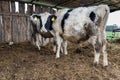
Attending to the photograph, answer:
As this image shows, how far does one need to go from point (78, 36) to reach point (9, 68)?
1.89 m

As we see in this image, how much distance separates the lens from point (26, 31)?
795 centimetres

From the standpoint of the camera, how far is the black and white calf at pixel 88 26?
446cm

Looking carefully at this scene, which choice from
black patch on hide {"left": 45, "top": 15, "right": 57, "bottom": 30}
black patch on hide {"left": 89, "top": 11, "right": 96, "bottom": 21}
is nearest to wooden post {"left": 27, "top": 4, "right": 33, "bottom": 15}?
black patch on hide {"left": 45, "top": 15, "right": 57, "bottom": 30}

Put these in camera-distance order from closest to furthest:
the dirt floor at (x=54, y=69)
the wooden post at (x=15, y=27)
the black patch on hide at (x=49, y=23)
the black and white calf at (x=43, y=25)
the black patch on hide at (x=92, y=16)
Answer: the dirt floor at (x=54, y=69)
the black patch on hide at (x=92, y=16)
the black patch on hide at (x=49, y=23)
the black and white calf at (x=43, y=25)
the wooden post at (x=15, y=27)

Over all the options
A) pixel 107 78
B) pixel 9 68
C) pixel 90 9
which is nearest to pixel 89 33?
pixel 90 9

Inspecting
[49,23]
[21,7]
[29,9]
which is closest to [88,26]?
[49,23]

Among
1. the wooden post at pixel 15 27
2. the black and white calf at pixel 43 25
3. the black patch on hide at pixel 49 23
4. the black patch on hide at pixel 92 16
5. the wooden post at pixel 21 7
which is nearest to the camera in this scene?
the black patch on hide at pixel 92 16

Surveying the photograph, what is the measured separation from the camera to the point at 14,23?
A: 7.47m

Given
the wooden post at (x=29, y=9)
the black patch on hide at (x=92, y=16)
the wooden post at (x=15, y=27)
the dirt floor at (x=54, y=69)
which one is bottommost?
the dirt floor at (x=54, y=69)

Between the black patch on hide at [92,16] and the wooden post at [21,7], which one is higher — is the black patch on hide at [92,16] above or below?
below

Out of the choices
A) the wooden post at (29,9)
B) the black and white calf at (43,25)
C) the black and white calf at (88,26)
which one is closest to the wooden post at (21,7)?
the wooden post at (29,9)

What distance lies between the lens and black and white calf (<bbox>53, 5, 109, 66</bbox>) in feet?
14.6

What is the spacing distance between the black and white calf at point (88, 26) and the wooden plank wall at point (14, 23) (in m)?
2.81

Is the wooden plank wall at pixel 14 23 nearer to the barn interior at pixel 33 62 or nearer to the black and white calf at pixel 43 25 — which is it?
the barn interior at pixel 33 62
